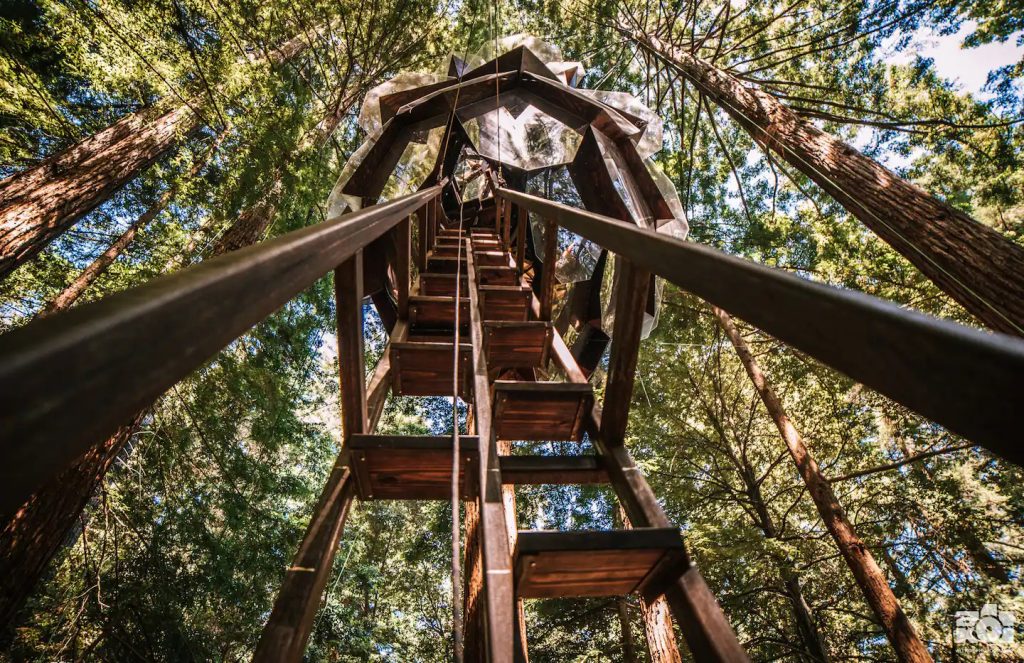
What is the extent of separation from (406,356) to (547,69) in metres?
3.44

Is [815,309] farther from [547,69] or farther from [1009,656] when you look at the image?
[1009,656]

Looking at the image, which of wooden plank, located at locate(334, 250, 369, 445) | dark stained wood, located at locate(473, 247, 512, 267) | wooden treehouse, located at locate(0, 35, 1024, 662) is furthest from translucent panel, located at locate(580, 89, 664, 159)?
wooden plank, located at locate(334, 250, 369, 445)

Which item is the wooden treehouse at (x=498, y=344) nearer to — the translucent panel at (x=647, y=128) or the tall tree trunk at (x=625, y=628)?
the translucent panel at (x=647, y=128)

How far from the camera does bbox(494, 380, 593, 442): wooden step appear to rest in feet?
7.21

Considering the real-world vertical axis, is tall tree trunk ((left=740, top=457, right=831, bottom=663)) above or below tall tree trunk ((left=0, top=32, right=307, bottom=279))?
below

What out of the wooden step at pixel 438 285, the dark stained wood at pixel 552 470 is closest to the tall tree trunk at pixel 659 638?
the wooden step at pixel 438 285

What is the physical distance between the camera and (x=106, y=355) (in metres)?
0.41

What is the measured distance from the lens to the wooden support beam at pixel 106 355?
34cm

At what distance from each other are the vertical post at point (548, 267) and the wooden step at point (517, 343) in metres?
0.24

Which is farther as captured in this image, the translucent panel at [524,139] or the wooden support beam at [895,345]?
the translucent panel at [524,139]

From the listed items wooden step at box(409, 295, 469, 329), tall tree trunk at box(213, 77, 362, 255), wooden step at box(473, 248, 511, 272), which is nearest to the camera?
wooden step at box(409, 295, 469, 329)

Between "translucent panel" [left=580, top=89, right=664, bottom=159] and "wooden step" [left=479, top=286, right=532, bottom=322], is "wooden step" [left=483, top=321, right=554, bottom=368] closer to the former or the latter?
"wooden step" [left=479, top=286, right=532, bottom=322]

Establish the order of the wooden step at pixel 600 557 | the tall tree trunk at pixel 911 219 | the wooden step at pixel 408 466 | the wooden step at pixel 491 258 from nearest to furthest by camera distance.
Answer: the wooden step at pixel 600 557 → the wooden step at pixel 408 466 → the tall tree trunk at pixel 911 219 → the wooden step at pixel 491 258

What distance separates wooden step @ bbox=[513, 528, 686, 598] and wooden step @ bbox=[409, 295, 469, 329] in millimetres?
2273
